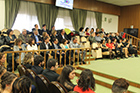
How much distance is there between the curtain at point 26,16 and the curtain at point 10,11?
238 mm

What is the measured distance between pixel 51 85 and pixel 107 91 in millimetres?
2166

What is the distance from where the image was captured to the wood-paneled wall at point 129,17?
35.4ft

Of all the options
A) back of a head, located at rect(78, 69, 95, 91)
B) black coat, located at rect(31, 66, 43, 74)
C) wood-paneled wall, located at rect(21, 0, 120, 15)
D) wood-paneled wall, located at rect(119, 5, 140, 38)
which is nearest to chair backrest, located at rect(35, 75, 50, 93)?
back of a head, located at rect(78, 69, 95, 91)

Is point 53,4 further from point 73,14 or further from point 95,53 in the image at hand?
point 95,53

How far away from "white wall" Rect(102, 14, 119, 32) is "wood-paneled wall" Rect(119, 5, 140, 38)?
47 cm

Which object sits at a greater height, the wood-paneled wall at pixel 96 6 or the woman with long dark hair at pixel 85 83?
the wood-paneled wall at pixel 96 6

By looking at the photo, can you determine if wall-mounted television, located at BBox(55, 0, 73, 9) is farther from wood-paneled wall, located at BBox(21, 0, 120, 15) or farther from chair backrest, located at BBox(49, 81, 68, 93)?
chair backrest, located at BBox(49, 81, 68, 93)

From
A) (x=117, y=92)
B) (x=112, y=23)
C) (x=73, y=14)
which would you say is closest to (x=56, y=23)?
(x=73, y=14)

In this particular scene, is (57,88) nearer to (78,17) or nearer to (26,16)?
(26,16)

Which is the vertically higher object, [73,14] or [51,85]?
[73,14]

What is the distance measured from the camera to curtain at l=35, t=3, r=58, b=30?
742 centimetres

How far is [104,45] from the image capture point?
22.9ft

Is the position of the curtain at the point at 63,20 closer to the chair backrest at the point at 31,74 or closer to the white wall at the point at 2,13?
the white wall at the point at 2,13

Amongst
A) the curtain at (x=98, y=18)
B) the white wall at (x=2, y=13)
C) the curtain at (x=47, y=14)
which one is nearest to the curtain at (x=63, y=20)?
the curtain at (x=47, y=14)
